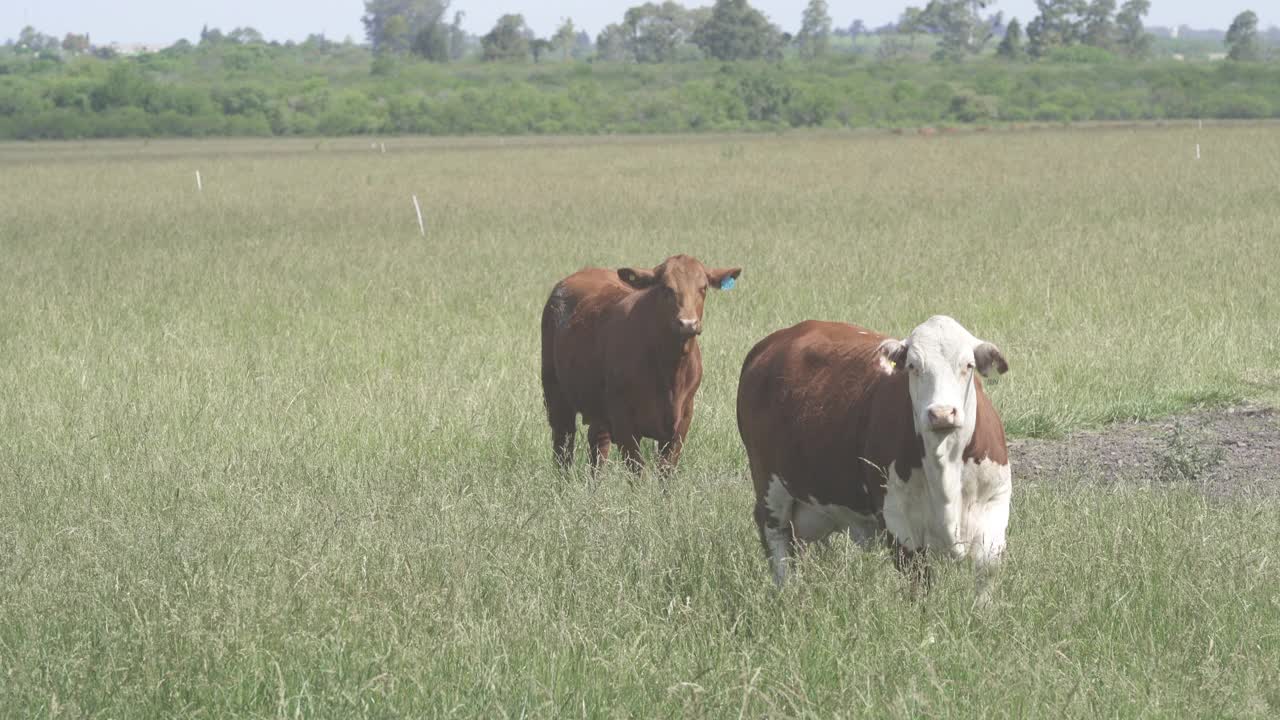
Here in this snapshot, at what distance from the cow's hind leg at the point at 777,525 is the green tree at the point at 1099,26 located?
514 ft

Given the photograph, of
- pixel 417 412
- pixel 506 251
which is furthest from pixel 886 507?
pixel 506 251

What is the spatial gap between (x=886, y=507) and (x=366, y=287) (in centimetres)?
1190

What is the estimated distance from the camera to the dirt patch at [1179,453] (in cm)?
795

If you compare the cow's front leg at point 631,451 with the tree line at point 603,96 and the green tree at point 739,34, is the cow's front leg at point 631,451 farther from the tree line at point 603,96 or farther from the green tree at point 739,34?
the green tree at point 739,34

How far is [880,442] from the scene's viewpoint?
516 cm

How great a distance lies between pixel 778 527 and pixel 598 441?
2420 millimetres

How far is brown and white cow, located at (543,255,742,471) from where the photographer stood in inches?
292

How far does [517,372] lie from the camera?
1119 centimetres

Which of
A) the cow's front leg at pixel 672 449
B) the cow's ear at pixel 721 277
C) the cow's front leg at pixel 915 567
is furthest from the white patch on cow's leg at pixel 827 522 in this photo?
the cow's ear at pixel 721 277

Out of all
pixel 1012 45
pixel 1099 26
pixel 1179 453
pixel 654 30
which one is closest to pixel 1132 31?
pixel 1099 26

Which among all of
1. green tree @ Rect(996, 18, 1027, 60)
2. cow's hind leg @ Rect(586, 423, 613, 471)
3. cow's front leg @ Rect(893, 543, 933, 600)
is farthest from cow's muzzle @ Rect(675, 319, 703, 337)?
green tree @ Rect(996, 18, 1027, 60)

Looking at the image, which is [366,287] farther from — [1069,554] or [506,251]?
[1069,554]

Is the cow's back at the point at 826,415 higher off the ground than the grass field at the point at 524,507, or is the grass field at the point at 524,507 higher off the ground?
the cow's back at the point at 826,415

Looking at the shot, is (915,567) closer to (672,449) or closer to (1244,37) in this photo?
(672,449)
